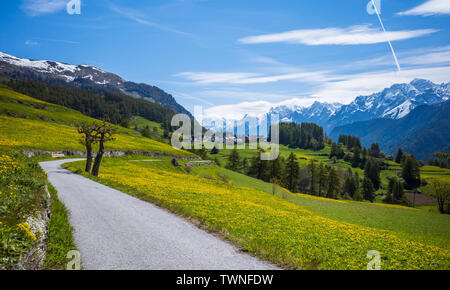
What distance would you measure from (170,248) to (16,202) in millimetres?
7348

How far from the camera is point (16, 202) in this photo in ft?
37.0

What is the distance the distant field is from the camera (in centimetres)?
5383

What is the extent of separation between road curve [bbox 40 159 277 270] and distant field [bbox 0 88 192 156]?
40.8m

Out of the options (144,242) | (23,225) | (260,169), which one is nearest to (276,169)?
(260,169)

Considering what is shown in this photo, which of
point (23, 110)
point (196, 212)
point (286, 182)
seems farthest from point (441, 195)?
point (23, 110)

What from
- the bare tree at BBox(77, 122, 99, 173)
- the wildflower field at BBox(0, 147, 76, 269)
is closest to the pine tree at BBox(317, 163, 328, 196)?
the bare tree at BBox(77, 122, 99, 173)

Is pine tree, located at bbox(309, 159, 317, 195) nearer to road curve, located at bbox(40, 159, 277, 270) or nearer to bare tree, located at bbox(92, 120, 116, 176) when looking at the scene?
bare tree, located at bbox(92, 120, 116, 176)

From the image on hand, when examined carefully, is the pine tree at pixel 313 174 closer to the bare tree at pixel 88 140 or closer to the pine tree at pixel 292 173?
the pine tree at pixel 292 173

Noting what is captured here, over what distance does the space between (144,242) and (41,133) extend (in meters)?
72.5

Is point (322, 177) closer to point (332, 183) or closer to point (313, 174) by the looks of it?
point (313, 174)

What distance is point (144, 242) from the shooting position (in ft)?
38.6

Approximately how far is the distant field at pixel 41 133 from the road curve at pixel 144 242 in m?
40.8

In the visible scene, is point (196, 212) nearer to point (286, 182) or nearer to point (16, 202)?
point (16, 202)
